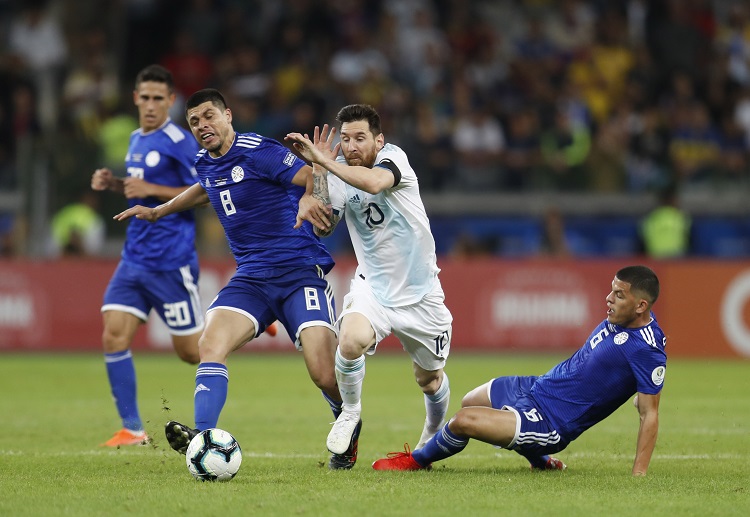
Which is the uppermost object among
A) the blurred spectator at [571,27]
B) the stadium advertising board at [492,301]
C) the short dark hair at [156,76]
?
the blurred spectator at [571,27]

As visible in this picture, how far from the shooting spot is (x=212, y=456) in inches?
→ 274

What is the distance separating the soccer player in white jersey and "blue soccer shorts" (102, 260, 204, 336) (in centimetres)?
214

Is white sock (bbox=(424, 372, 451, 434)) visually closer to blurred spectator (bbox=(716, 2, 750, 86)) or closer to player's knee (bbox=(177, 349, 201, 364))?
player's knee (bbox=(177, 349, 201, 364))

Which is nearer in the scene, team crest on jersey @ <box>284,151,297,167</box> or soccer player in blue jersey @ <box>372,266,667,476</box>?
soccer player in blue jersey @ <box>372,266,667,476</box>

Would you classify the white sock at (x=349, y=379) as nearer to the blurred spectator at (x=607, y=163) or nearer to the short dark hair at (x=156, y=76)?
the short dark hair at (x=156, y=76)

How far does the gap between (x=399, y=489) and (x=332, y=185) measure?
2.19m

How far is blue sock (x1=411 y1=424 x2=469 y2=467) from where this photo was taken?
7.44 m

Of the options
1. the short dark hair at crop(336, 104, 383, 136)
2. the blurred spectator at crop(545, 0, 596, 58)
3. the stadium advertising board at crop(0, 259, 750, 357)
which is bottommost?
the stadium advertising board at crop(0, 259, 750, 357)

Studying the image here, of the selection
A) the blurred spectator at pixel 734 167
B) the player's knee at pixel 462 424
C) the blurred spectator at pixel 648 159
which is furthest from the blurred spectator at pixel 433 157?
the player's knee at pixel 462 424

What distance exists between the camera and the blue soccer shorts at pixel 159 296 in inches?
A: 379

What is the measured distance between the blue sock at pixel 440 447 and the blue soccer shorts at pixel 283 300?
3.34ft

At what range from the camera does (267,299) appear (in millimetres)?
7949

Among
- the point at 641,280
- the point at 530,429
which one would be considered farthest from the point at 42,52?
the point at 641,280

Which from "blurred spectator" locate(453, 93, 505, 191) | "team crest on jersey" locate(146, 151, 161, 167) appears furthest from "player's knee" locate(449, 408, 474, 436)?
"blurred spectator" locate(453, 93, 505, 191)
